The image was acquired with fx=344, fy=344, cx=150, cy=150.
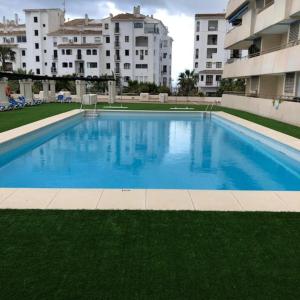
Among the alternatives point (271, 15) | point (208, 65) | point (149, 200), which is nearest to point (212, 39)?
point (208, 65)

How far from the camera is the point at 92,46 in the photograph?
62281 mm

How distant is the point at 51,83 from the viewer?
33688 mm

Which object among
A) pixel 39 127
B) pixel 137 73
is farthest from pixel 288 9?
pixel 137 73

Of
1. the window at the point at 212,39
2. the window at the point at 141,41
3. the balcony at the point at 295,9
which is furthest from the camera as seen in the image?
the window at the point at 212,39

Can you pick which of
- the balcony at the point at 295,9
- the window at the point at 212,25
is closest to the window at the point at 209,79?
the window at the point at 212,25

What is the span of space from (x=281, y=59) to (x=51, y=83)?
2224 cm

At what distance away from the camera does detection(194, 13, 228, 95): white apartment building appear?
63.2m

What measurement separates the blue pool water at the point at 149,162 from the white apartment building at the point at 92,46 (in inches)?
1855

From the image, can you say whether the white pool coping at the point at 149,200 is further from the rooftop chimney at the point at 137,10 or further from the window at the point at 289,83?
the rooftop chimney at the point at 137,10

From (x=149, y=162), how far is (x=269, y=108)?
1236 centimetres

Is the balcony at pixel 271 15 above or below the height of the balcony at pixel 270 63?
above

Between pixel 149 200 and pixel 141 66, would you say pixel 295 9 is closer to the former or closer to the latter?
pixel 149 200

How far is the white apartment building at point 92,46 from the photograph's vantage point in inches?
2470
